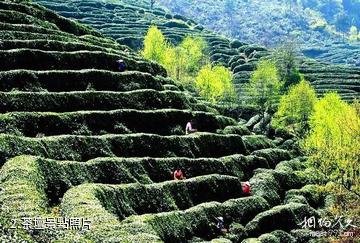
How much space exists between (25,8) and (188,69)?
Answer: 57349 millimetres

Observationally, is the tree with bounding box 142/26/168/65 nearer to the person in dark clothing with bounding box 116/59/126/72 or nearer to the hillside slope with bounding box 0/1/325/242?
the hillside slope with bounding box 0/1/325/242

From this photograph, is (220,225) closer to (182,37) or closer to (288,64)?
(288,64)

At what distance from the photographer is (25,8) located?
72188 mm

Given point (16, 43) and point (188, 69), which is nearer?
point (16, 43)

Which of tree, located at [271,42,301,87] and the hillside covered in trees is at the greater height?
tree, located at [271,42,301,87]

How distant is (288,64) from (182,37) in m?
45.6

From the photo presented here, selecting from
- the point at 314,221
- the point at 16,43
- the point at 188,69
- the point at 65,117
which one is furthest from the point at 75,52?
the point at 188,69

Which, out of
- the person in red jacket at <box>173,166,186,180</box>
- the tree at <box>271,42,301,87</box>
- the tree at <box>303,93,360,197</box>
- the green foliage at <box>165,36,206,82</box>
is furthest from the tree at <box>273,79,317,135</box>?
the person in red jacket at <box>173,166,186,180</box>

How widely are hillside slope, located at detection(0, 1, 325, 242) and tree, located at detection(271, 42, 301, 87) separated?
6023cm

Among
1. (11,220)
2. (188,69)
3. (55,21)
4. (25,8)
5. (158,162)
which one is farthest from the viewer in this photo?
(188,69)

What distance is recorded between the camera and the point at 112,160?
132ft

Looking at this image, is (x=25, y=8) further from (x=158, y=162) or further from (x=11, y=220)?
(x=11, y=220)

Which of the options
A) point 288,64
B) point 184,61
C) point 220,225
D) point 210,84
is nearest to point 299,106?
→ point 210,84

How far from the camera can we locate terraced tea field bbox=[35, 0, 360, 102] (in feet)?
427
